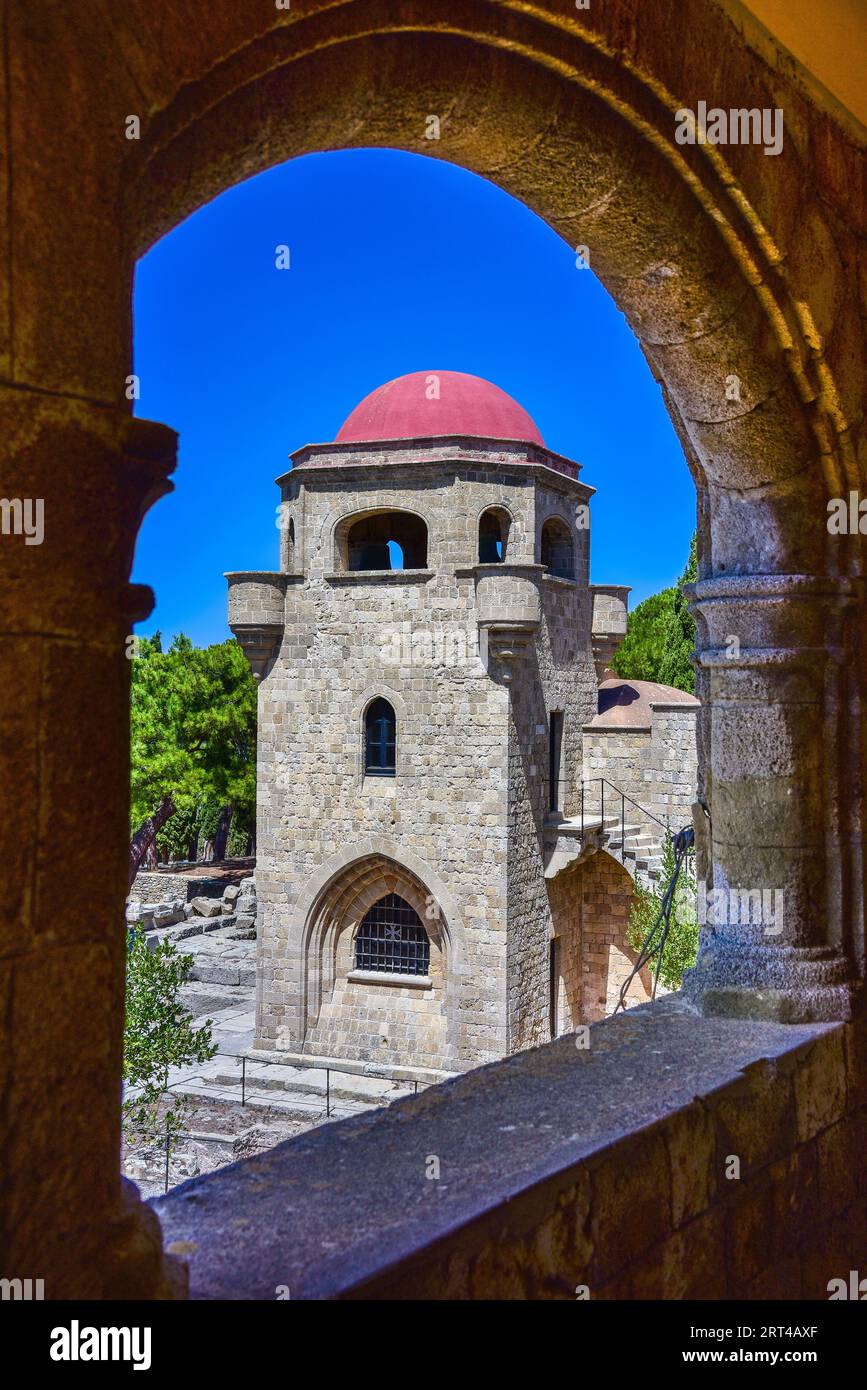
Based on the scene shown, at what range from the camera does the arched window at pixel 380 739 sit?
47.3ft

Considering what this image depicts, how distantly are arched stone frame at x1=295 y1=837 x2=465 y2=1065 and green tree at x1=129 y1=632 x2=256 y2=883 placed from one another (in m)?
9.19

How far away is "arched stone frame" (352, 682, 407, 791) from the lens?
14219mm

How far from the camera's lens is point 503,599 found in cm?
1362

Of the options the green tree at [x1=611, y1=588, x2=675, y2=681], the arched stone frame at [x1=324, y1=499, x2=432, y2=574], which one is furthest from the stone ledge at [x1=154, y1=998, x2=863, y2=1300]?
the green tree at [x1=611, y1=588, x2=675, y2=681]

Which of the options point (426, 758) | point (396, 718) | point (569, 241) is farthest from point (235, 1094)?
point (569, 241)

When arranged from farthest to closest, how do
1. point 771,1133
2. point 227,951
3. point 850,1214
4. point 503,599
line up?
point 227,951
point 503,599
point 850,1214
point 771,1133

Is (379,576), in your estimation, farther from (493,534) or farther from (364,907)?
(364,907)

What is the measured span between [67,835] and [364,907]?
13733 mm

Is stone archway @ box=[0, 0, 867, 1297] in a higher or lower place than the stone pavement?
higher

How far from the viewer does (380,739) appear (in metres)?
14.5

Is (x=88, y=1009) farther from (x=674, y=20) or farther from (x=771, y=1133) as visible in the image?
(x=674, y=20)

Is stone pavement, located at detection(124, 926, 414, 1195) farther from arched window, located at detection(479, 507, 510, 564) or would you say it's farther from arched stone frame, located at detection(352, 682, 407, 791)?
arched window, located at detection(479, 507, 510, 564)
